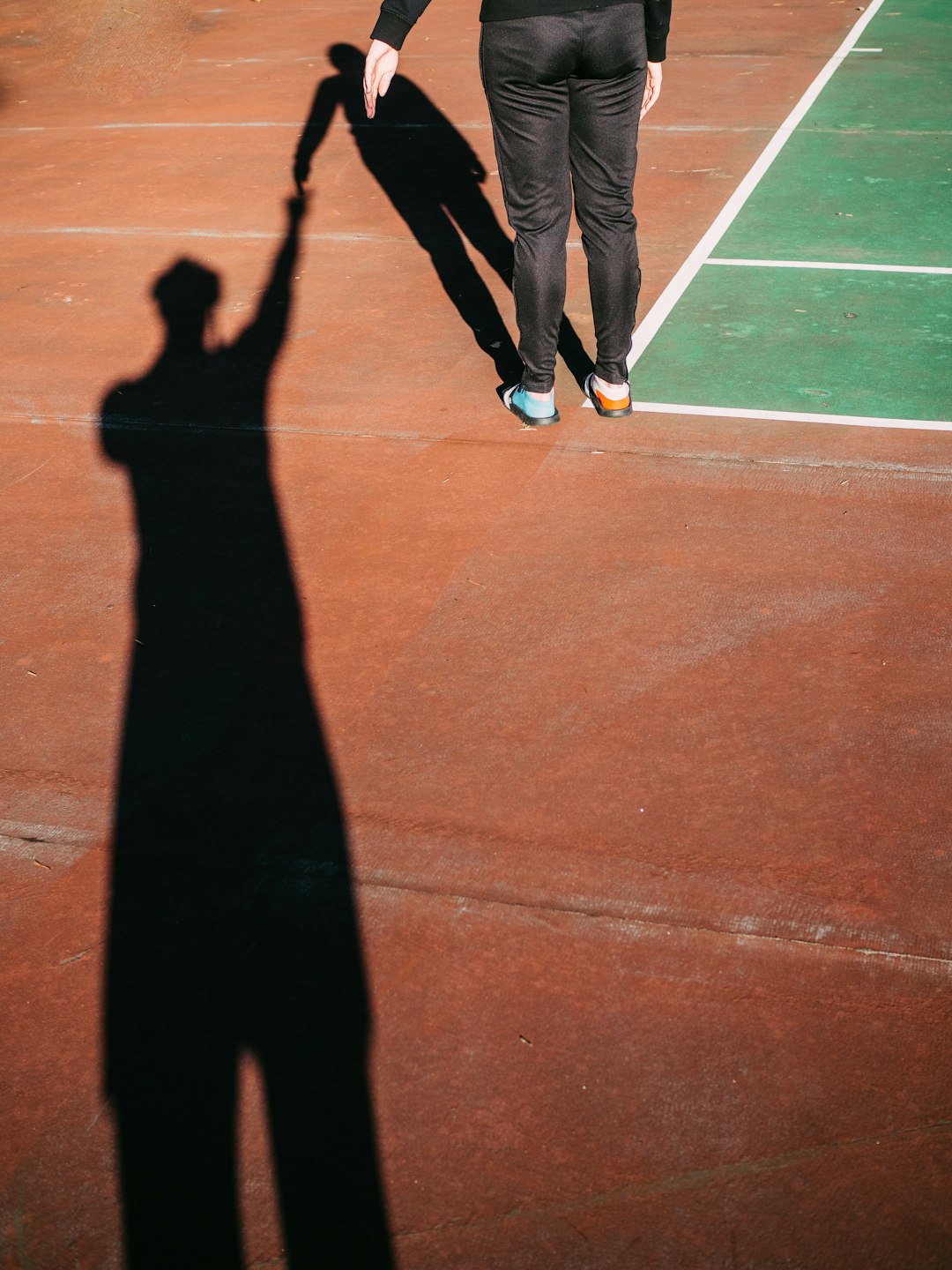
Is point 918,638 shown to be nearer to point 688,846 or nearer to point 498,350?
point 688,846

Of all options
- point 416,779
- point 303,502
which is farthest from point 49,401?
point 416,779

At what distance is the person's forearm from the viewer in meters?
4.76

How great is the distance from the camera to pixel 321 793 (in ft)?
11.6

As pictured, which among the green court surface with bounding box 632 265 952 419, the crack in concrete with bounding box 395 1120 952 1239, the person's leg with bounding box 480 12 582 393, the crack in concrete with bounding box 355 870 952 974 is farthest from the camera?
the green court surface with bounding box 632 265 952 419

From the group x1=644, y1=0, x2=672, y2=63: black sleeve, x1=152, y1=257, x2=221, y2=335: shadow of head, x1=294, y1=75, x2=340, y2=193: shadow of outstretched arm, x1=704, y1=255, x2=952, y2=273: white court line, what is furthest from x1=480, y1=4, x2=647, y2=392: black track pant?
x1=294, y1=75, x2=340, y2=193: shadow of outstretched arm

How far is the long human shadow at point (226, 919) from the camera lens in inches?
98.2

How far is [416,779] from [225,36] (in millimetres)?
14216

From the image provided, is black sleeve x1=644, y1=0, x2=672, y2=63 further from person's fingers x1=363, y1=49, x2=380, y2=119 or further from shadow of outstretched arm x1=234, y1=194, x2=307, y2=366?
shadow of outstretched arm x1=234, y1=194, x2=307, y2=366

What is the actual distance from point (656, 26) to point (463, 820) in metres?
3.41

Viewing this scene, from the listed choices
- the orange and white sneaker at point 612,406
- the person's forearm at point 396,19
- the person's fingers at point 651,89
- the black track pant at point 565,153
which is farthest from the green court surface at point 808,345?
the person's forearm at point 396,19

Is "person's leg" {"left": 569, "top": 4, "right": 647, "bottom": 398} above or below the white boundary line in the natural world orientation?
above

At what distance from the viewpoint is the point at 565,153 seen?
498 centimetres

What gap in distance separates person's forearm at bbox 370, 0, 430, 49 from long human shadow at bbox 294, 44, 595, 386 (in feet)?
5.66

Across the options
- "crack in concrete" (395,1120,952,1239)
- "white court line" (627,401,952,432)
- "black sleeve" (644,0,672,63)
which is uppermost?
"black sleeve" (644,0,672,63)
